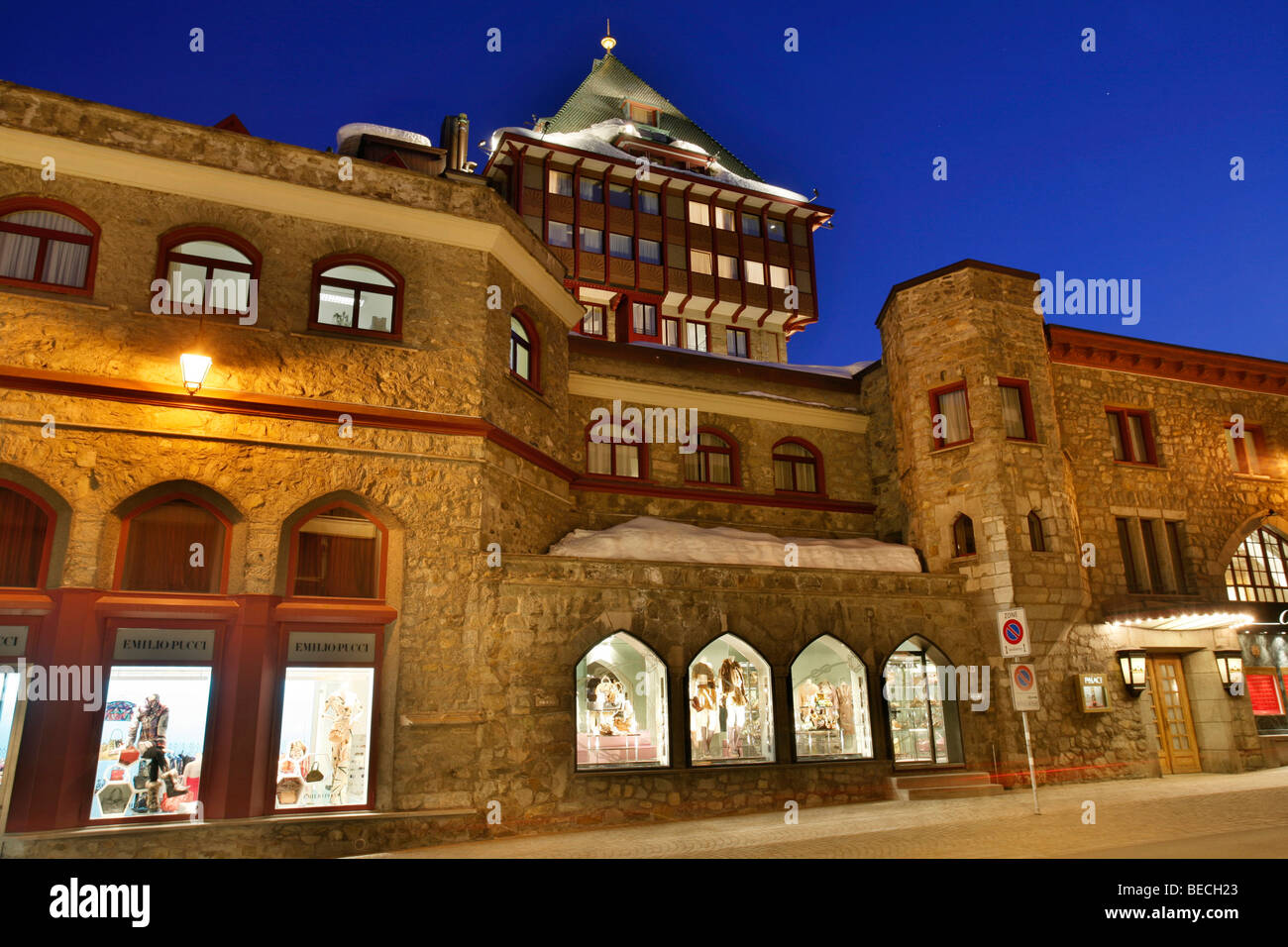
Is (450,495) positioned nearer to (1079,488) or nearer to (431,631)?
(431,631)

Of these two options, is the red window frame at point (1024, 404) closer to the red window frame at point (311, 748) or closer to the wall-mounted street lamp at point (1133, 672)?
the wall-mounted street lamp at point (1133, 672)

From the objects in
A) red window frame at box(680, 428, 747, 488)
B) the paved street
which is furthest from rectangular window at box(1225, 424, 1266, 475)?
red window frame at box(680, 428, 747, 488)

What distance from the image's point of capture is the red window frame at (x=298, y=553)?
1151 centimetres

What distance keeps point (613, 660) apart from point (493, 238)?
275 inches

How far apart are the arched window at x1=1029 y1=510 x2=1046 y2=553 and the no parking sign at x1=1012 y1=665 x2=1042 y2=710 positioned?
4495 millimetres

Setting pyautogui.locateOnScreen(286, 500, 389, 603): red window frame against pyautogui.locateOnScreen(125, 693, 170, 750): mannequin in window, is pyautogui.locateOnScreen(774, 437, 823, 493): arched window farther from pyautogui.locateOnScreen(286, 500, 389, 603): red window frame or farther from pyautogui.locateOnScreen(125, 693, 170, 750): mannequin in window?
pyautogui.locateOnScreen(125, 693, 170, 750): mannequin in window

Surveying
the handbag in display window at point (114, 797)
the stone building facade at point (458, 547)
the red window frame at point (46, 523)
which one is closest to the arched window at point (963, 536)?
the stone building facade at point (458, 547)

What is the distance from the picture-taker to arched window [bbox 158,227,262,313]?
11.8 metres

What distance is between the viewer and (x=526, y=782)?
11898 mm

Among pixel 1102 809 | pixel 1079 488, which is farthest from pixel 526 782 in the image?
pixel 1079 488

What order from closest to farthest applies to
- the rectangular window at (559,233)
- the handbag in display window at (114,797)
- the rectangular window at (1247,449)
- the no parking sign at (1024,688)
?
the handbag in display window at (114,797)
the no parking sign at (1024,688)
the rectangular window at (1247,449)
the rectangular window at (559,233)

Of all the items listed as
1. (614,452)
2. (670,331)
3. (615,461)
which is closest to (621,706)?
(615,461)

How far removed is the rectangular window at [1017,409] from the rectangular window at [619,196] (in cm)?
1905
